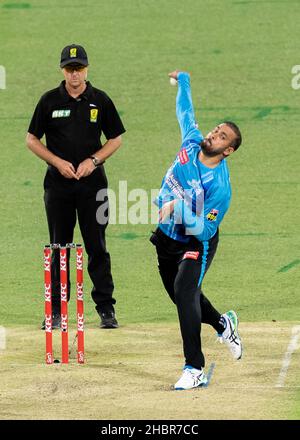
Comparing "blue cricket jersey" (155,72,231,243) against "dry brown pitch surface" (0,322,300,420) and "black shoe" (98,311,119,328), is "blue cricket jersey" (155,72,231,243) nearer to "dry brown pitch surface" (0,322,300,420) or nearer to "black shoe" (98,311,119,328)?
"dry brown pitch surface" (0,322,300,420)

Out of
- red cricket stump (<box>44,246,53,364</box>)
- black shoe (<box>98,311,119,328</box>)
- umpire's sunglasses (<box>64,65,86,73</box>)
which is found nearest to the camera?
red cricket stump (<box>44,246,53,364</box>)

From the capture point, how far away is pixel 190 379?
10742mm

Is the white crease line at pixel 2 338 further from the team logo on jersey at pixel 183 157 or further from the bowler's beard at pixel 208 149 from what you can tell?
the bowler's beard at pixel 208 149

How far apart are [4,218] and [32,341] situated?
459cm

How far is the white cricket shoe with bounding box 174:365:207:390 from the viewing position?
1071cm

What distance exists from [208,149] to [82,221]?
2.21m

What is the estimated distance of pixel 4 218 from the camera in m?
16.8

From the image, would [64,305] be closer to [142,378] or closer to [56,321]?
[142,378]

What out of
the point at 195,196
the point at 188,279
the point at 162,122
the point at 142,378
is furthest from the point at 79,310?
the point at 162,122

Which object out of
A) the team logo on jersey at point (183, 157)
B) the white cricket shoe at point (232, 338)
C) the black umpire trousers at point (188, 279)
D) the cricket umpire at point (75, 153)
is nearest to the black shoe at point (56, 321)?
the cricket umpire at point (75, 153)

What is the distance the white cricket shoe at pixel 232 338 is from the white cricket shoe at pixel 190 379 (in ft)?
2.56

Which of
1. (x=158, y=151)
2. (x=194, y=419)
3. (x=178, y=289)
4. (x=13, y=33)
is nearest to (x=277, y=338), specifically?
(x=178, y=289)

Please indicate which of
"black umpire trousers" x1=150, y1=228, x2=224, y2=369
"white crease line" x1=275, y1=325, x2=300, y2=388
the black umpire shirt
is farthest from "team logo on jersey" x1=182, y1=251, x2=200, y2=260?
the black umpire shirt

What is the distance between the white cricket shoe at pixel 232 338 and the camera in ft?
37.9
